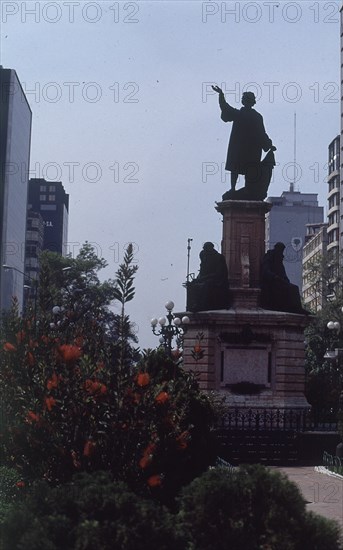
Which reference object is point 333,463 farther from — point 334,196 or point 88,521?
point 334,196

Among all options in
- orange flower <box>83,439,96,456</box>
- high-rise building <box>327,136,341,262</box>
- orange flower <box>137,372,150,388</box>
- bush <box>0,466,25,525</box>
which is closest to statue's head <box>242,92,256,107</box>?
bush <box>0,466,25,525</box>

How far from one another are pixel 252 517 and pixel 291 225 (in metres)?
128

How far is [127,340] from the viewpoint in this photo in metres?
10.8

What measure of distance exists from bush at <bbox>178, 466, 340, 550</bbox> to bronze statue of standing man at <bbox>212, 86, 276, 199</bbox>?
24.1 meters

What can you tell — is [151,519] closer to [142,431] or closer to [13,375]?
[142,431]

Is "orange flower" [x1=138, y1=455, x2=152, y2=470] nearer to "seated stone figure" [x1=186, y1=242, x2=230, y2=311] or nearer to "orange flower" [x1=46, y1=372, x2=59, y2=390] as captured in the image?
"orange flower" [x1=46, y1=372, x2=59, y2=390]

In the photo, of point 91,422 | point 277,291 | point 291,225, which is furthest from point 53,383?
point 291,225

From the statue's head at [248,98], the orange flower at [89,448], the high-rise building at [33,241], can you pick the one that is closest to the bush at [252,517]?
the orange flower at [89,448]

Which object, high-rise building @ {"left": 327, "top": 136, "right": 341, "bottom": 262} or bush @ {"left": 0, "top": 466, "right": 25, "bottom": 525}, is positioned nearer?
bush @ {"left": 0, "top": 466, "right": 25, "bottom": 525}

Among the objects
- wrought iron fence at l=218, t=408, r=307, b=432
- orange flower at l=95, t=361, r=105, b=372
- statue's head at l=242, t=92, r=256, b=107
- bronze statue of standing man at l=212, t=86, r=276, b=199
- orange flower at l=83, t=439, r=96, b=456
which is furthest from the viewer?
statue's head at l=242, t=92, r=256, b=107

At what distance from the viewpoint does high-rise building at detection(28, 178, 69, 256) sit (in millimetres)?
183250

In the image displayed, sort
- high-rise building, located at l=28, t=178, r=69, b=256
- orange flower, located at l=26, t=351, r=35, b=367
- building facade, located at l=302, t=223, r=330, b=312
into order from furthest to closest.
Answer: high-rise building, located at l=28, t=178, r=69, b=256
building facade, located at l=302, t=223, r=330, b=312
orange flower, located at l=26, t=351, r=35, b=367

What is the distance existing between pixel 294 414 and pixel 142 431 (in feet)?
56.8

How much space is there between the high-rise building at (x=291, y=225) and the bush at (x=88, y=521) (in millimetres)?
120883
